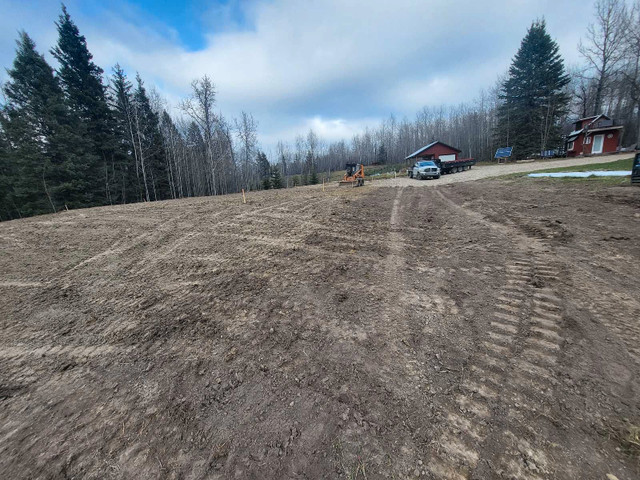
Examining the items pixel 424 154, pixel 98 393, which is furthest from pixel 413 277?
pixel 424 154

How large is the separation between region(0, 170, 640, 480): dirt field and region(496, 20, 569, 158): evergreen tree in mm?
41211

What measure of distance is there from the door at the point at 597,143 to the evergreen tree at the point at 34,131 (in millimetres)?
54389

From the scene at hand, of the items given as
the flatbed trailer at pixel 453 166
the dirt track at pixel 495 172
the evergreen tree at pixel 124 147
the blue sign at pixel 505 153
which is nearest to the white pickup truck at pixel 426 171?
the dirt track at pixel 495 172

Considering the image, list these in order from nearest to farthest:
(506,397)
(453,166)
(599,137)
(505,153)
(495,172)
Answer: (506,397) < (495,172) < (453,166) < (599,137) < (505,153)

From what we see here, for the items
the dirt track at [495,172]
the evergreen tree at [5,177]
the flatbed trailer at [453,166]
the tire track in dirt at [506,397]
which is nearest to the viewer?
the tire track in dirt at [506,397]

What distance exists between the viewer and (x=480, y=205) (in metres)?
9.51

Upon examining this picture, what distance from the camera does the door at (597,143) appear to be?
97.5 feet

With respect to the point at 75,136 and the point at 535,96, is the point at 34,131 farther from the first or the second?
the point at 535,96

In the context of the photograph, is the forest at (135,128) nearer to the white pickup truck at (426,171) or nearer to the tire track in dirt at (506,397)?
the white pickup truck at (426,171)

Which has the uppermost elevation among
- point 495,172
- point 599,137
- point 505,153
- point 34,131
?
point 34,131

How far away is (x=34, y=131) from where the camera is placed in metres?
19.4

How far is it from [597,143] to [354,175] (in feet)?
102

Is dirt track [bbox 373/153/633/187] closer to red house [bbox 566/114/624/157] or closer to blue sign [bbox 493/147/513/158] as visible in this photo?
red house [bbox 566/114/624/157]

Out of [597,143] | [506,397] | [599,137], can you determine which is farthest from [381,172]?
[506,397]
